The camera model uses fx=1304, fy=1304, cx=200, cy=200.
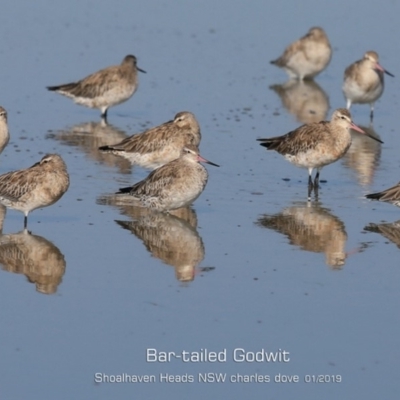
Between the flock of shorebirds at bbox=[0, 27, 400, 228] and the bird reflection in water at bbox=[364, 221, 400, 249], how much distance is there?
35cm

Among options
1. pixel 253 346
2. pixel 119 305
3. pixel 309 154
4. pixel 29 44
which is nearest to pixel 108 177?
pixel 309 154

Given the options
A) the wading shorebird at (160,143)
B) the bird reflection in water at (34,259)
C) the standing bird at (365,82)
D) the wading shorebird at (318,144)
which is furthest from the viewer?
the standing bird at (365,82)

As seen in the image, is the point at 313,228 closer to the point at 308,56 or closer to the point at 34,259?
the point at 34,259

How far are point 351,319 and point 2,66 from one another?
14.6 m

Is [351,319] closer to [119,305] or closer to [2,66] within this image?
[119,305]

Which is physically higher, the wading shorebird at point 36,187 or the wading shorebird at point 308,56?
the wading shorebird at point 308,56

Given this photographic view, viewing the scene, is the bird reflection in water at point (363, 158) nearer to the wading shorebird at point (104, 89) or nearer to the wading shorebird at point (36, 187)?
the wading shorebird at point (104, 89)

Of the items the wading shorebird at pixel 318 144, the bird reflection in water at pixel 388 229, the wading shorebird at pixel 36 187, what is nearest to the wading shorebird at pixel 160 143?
the wading shorebird at pixel 318 144

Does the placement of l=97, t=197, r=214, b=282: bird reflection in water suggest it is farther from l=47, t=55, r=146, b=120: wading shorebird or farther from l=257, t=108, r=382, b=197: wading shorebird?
l=47, t=55, r=146, b=120: wading shorebird

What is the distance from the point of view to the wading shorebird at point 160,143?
632 inches

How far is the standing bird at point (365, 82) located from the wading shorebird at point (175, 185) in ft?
26.2

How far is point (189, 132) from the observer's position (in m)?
16.2

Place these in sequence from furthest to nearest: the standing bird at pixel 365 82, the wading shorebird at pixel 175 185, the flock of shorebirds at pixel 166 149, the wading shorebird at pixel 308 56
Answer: the wading shorebird at pixel 308 56 < the standing bird at pixel 365 82 < the wading shorebird at pixel 175 185 < the flock of shorebirds at pixel 166 149

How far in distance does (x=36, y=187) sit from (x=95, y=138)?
6.13 metres
